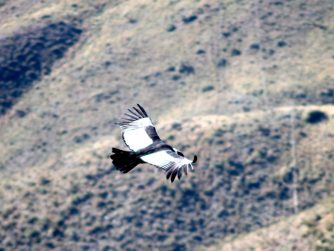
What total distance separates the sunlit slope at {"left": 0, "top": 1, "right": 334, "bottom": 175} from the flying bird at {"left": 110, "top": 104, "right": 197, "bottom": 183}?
297 feet

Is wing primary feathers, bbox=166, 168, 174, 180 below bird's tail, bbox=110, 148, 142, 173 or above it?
above

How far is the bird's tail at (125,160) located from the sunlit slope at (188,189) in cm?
7578

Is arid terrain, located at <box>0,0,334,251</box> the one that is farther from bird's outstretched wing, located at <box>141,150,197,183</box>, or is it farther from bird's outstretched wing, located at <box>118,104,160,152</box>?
bird's outstretched wing, located at <box>141,150,197,183</box>

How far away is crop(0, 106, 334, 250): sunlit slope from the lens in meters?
102

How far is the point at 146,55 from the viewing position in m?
143

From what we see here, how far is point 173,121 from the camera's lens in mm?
116188

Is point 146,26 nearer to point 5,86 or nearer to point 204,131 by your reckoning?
point 5,86

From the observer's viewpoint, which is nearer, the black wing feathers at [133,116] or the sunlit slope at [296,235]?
the black wing feathers at [133,116]

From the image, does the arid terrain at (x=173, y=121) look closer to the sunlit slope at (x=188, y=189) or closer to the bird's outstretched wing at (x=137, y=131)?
the sunlit slope at (x=188, y=189)

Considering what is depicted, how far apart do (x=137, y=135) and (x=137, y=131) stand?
49 centimetres

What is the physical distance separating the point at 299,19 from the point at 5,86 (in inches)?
2263

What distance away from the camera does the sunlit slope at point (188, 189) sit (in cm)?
10250

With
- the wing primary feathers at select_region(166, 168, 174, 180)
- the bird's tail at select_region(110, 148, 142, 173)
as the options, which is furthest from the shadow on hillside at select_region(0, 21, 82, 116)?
the wing primary feathers at select_region(166, 168, 174, 180)

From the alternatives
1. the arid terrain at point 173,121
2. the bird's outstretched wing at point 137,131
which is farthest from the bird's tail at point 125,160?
the arid terrain at point 173,121
